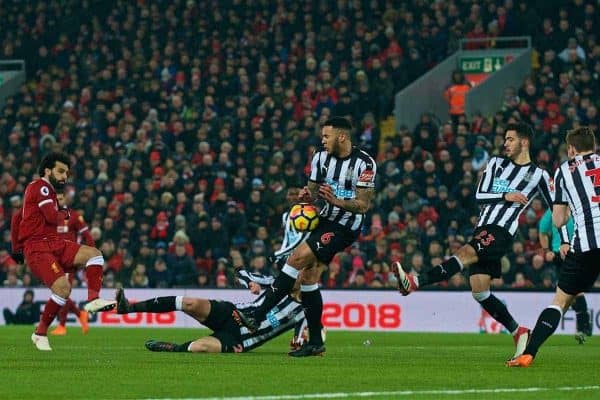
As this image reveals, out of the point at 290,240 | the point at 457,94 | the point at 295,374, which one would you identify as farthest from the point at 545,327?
the point at 457,94

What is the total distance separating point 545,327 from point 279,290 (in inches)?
114

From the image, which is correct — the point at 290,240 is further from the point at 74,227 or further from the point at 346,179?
the point at 74,227

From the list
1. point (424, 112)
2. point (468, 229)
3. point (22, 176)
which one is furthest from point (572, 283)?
point (22, 176)

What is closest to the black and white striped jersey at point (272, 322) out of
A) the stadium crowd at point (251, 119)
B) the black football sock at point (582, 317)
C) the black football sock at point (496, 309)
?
the black football sock at point (496, 309)

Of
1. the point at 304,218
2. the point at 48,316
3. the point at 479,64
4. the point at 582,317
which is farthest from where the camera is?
the point at 479,64

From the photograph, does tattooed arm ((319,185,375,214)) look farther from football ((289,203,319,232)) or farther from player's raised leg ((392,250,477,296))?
player's raised leg ((392,250,477,296))

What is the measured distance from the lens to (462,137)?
2570 cm

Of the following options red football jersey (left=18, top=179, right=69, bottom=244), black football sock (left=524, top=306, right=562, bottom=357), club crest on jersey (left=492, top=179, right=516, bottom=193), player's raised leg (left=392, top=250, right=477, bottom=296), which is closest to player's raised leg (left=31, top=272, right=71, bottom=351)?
red football jersey (left=18, top=179, right=69, bottom=244)

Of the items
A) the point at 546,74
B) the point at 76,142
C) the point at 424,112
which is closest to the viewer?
the point at 546,74

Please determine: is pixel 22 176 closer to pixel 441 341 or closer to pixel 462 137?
pixel 462 137

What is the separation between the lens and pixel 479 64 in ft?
99.0

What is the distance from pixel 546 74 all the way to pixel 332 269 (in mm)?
5997

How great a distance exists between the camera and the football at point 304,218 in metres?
13.3

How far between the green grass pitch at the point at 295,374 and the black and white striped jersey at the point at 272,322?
170 millimetres
